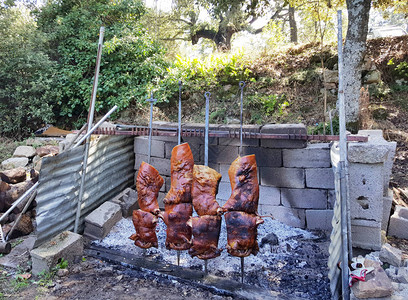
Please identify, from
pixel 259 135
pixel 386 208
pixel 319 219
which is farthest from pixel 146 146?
pixel 386 208

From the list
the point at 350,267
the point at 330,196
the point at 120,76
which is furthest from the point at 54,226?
the point at 120,76

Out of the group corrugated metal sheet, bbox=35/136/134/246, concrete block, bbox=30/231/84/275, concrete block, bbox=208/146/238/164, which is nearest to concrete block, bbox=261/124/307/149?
concrete block, bbox=208/146/238/164

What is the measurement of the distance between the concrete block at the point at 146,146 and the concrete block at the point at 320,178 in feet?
8.32

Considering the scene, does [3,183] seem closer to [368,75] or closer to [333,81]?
[333,81]

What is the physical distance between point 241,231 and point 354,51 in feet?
19.1

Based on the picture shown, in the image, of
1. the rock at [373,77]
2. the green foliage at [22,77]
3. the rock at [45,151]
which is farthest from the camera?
the green foliage at [22,77]

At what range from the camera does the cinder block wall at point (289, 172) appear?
437cm

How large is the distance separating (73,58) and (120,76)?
1.97 meters

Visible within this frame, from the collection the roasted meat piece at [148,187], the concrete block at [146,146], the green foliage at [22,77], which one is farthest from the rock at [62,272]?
the green foliage at [22,77]

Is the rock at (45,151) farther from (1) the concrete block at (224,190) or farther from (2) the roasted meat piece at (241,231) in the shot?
(2) the roasted meat piece at (241,231)

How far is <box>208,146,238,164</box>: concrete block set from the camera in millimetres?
4758

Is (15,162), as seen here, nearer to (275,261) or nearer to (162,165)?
(162,165)

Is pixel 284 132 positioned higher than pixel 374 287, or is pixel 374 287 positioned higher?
pixel 284 132

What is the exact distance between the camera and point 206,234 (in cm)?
293
